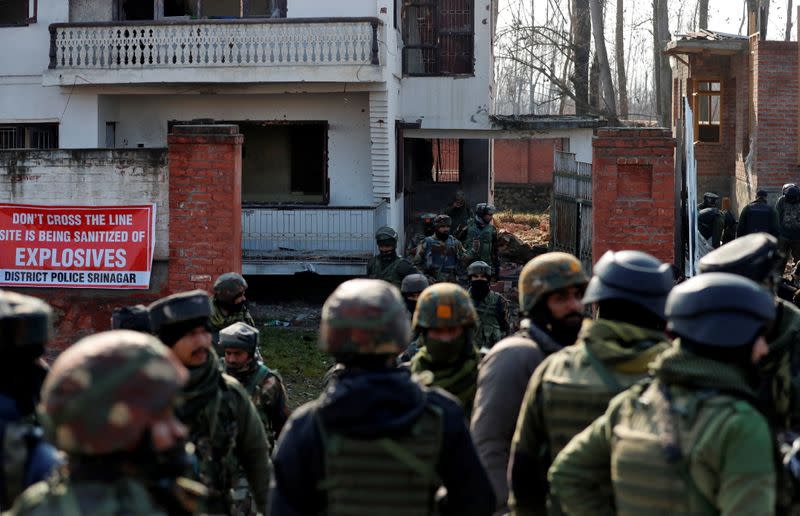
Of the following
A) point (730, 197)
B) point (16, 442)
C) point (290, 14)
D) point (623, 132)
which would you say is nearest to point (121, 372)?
point (16, 442)

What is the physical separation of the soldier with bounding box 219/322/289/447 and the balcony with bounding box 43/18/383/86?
1238cm

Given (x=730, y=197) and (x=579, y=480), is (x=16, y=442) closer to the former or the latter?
(x=579, y=480)

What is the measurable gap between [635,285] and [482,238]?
427 inches

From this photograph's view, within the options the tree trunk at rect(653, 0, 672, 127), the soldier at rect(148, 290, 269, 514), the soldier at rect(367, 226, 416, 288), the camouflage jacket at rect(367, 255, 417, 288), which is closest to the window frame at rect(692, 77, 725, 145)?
the tree trunk at rect(653, 0, 672, 127)

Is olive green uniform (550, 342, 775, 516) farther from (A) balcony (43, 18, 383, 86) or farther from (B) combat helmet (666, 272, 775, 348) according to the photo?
(A) balcony (43, 18, 383, 86)

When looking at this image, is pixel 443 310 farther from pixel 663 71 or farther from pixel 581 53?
pixel 663 71

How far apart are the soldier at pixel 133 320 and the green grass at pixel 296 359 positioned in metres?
4.81

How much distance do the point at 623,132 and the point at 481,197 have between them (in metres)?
12.7

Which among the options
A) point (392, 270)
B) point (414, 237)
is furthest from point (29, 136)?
point (392, 270)

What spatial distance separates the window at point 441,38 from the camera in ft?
68.8

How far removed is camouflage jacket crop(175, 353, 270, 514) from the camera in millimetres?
4391

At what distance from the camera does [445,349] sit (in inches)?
201

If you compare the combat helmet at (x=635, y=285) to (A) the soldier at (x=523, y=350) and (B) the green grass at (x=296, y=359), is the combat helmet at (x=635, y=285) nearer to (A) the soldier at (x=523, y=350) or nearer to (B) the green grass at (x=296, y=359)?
(A) the soldier at (x=523, y=350)

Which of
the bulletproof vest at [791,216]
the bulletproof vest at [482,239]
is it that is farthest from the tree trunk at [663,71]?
the bulletproof vest at [482,239]
